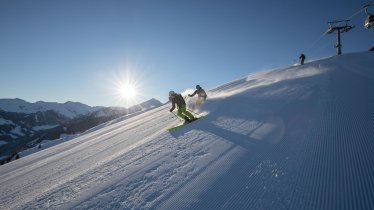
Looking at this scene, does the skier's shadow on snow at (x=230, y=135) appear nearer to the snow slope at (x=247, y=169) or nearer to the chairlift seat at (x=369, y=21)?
the snow slope at (x=247, y=169)

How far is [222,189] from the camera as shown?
15.3 feet

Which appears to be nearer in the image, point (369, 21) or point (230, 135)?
point (230, 135)

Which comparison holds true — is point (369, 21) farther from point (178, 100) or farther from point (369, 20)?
point (178, 100)

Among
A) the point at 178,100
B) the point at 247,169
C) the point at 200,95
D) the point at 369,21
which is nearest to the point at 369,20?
the point at 369,21

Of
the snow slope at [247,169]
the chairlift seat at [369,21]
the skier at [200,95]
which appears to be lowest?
the snow slope at [247,169]

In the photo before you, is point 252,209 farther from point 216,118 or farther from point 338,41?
point 338,41

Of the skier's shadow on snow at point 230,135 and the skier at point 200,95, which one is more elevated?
the skier at point 200,95

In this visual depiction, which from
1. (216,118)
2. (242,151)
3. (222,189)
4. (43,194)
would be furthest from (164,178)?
(216,118)

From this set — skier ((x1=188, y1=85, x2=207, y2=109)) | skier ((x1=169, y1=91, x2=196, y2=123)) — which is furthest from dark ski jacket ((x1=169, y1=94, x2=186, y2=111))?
skier ((x1=188, y1=85, x2=207, y2=109))

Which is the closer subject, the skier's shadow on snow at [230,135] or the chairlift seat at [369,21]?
the skier's shadow on snow at [230,135]

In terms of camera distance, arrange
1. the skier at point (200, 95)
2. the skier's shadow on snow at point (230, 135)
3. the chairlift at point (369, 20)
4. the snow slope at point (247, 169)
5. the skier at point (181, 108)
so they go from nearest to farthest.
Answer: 1. the snow slope at point (247, 169)
2. the skier's shadow on snow at point (230, 135)
3. the skier at point (181, 108)
4. the skier at point (200, 95)
5. the chairlift at point (369, 20)

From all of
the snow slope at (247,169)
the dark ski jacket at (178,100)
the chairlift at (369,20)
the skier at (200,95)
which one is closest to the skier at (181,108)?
the dark ski jacket at (178,100)

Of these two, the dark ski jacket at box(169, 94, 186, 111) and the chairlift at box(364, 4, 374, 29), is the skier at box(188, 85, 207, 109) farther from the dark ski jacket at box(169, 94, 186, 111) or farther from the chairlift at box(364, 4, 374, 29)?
the chairlift at box(364, 4, 374, 29)

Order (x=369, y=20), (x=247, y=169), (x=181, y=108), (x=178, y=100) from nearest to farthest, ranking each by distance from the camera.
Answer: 1. (x=247, y=169)
2. (x=181, y=108)
3. (x=178, y=100)
4. (x=369, y=20)
